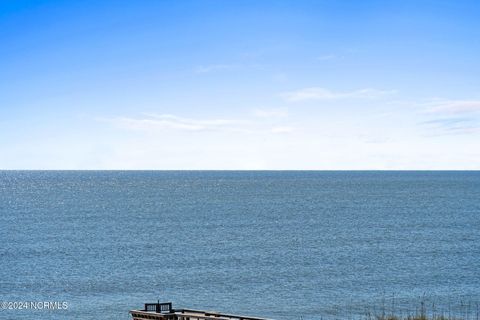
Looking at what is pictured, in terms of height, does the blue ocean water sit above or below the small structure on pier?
below

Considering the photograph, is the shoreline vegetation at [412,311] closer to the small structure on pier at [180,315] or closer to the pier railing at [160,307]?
the pier railing at [160,307]

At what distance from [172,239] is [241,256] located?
2044cm

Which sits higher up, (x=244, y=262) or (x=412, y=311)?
(x=244, y=262)

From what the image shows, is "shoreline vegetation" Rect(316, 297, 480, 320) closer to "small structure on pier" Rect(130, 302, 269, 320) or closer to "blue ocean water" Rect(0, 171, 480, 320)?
"blue ocean water" Rect(0, 171, 480, 320)

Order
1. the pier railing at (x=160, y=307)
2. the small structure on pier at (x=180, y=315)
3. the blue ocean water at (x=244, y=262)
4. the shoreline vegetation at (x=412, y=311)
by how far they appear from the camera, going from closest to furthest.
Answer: the small structure on pier at (x=180, y=315)
the pier railing at (x=160, y=307)
the shoreline vegetation at (x=412, y=311)
the blue ocean water at (x=244, y=262)

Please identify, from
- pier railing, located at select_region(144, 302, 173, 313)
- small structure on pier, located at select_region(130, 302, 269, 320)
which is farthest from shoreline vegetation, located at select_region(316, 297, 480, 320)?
Answer: small structure on pier, located at select_region(130, 302, 269, 320)

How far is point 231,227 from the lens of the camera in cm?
11138

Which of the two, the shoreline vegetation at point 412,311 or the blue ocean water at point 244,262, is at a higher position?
the blue ocean water at point 244,262

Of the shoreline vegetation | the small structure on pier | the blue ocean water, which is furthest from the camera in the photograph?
the blue ocean water

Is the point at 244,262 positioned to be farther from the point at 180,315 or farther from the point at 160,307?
the point at 180,315

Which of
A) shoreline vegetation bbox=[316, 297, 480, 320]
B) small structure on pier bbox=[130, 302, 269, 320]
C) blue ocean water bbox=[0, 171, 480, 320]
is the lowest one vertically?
shoreline vegetation bbox=[316, 297, 480, 320]

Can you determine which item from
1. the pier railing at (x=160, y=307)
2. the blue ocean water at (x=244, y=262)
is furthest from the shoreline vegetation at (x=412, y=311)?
the pier railing at (x=160, y=307)

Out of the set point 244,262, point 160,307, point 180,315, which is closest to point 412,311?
point 160,307

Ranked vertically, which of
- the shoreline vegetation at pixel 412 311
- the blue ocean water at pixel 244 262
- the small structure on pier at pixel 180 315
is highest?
the small structure on pier at pixel 180 315
